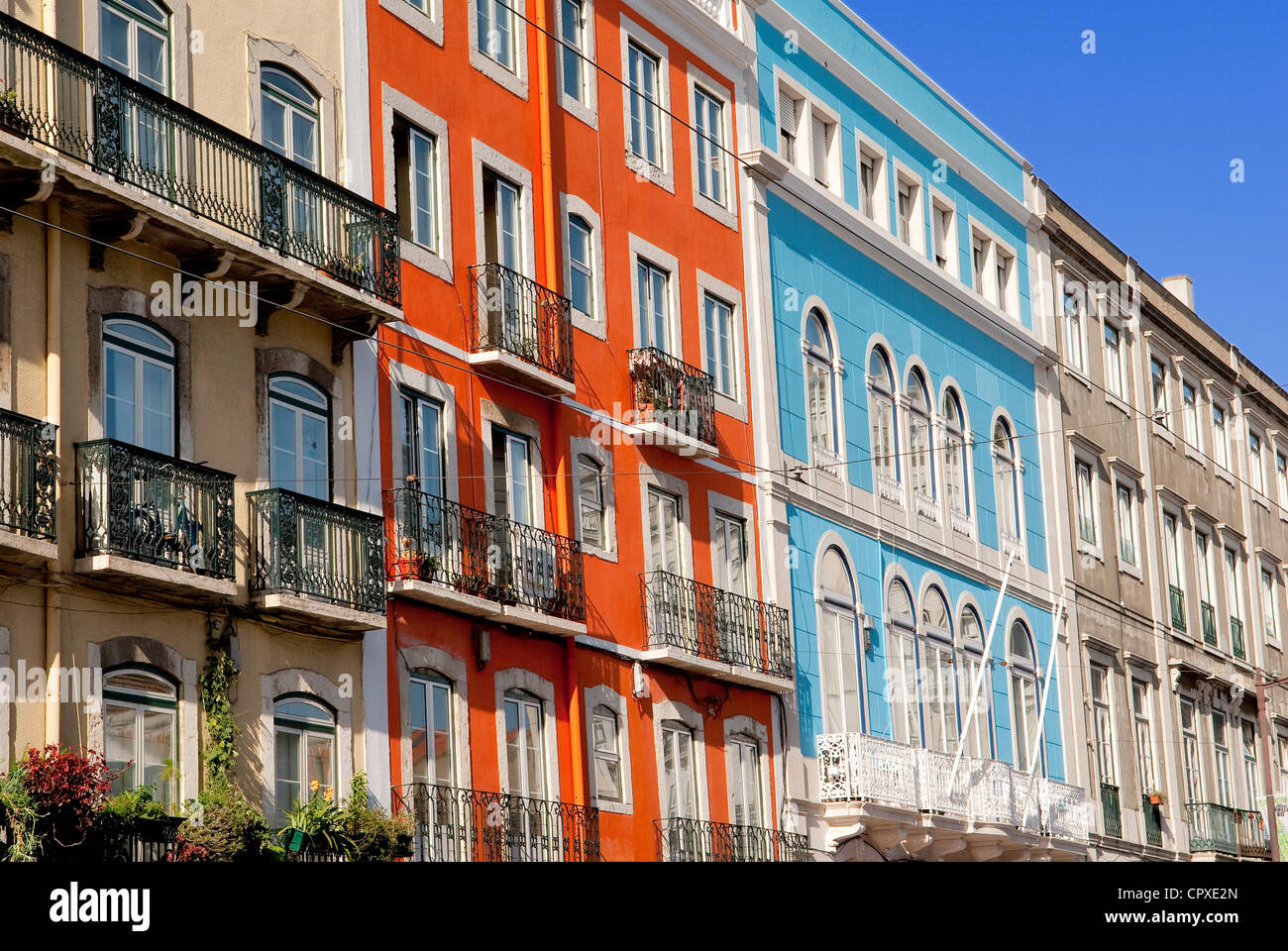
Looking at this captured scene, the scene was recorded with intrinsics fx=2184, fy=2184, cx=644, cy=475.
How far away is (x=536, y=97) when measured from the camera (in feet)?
95.6

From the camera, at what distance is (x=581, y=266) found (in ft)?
96.9

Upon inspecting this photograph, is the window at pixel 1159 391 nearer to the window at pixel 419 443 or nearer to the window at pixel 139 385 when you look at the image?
the window at pixel 419 443

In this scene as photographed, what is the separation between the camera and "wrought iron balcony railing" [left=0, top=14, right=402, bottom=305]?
20.3m

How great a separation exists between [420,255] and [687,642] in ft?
22.4

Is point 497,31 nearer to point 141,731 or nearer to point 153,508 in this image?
point 153,508

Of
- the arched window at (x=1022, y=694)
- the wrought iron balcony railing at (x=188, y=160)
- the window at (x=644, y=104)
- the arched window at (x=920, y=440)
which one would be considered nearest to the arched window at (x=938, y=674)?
the arched window at (x=920, y=440)

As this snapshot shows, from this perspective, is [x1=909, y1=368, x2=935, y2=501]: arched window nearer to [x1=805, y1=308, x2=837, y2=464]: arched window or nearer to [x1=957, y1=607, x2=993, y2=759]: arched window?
[x1=957, y1=607, x2=993, y2=759]: arched window

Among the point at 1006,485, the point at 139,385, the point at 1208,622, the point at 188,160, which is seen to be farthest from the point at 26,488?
the point at 1208,622

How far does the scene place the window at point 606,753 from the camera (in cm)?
2770

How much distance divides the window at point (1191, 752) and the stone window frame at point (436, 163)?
951 inches

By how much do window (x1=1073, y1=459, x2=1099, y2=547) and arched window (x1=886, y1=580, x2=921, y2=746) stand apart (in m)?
8.23

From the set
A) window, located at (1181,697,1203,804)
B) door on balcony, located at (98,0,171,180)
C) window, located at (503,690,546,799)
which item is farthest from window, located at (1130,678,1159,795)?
door on balcony, located at (98,0,171,180)

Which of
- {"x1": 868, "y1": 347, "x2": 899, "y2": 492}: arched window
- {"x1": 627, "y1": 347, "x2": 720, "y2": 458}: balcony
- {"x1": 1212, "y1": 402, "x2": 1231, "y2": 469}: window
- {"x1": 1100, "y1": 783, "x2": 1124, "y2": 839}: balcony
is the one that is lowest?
{"x1": 1100, "y1": 783, "x2": 1124, "y2": 839}: balcony
